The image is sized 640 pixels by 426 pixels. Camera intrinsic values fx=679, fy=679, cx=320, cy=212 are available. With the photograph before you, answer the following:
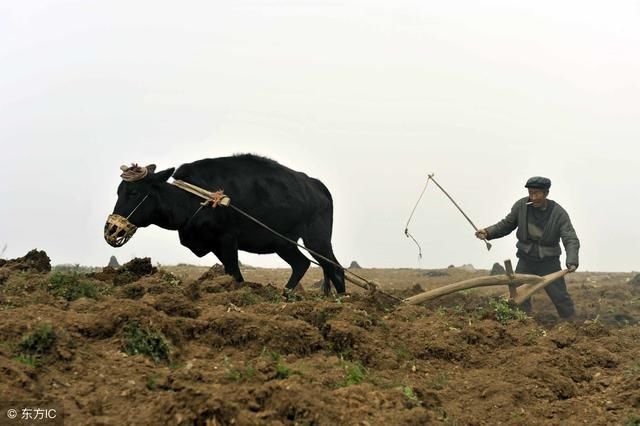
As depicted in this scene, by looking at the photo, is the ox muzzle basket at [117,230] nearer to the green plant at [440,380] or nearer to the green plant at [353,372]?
the green plant at [353,372]

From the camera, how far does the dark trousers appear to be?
10.1 m

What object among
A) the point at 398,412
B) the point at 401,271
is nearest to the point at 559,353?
the point at 398,412

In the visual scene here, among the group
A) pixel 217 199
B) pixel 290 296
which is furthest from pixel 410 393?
pixel 217 199

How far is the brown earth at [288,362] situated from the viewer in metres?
3.99

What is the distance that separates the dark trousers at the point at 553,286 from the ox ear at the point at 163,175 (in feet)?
17.5

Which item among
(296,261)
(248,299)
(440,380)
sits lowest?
(440,380)

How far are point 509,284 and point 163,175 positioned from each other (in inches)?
195

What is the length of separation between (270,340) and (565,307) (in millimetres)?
6261

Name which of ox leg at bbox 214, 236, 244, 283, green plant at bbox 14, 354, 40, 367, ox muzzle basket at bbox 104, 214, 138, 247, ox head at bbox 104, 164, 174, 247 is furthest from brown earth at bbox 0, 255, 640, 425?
ox leg at bbox 214, 236, 244, 283

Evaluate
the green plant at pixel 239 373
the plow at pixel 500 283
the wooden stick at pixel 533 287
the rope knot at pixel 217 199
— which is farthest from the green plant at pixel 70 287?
the wooden stick at pixel 533 287

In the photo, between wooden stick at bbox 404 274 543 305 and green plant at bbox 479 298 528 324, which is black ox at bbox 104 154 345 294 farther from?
green plant at bbox 479 298 528 324

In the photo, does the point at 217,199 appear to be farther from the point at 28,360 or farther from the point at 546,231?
the point at 546,231

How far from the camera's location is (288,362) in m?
5.21

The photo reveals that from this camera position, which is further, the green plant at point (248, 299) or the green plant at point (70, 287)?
the green plant at point (248, 299)
